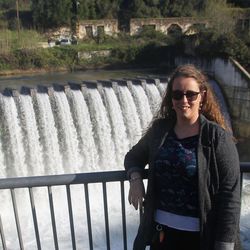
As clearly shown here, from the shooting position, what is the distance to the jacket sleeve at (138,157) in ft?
6.48

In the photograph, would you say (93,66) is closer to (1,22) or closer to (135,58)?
(135,58)

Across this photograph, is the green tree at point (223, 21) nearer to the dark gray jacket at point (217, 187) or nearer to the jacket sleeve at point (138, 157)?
the jacket sleeve at point (138, 157)

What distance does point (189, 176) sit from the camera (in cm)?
173

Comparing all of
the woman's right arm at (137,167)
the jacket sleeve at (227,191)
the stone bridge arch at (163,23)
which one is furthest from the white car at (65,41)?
the jacket sleeve at (227,191)

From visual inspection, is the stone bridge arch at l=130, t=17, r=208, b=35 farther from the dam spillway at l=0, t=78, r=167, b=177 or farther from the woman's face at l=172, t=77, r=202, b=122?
the woman's face at l=172, t=77, r=202, b=122

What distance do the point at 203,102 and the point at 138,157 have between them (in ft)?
1.48

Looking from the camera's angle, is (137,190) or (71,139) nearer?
(137,190)

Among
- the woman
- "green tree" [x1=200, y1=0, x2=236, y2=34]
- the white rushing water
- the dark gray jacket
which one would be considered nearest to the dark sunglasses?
the woman

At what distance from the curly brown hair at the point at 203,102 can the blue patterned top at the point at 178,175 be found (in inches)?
6.5

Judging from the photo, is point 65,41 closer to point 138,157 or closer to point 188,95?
point 138,157

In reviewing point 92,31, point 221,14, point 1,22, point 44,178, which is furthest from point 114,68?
A: point 44,178

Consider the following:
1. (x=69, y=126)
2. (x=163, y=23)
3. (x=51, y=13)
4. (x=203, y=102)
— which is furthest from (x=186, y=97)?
(x=51, y=13)

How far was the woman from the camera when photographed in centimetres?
169

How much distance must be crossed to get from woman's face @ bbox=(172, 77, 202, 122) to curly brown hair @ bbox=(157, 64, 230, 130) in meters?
0.03
